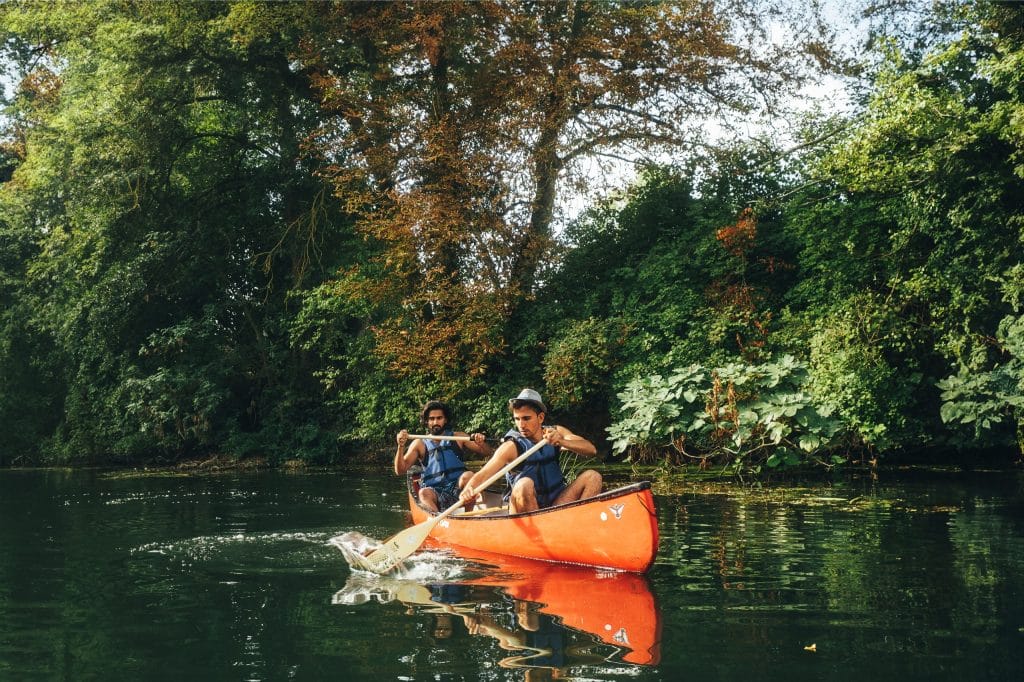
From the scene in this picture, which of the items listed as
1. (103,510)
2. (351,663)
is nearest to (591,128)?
(103,510)

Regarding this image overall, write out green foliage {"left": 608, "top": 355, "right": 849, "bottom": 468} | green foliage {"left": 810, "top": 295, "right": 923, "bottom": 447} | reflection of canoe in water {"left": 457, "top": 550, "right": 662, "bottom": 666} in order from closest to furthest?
1. reflection of canoe in water {"left": 457, "top": 550, "right": 662, "bottom": 666}
2. green foliage {"left": 608, "top": 355, "right": 849, "bottom": 468}
3. green foliage {"left": 810, "top": 295, "right": 923, "bottom": 447}

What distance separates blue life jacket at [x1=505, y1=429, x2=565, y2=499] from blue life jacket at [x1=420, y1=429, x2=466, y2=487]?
191cm

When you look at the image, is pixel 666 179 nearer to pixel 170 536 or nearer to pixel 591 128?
pixel 591 128

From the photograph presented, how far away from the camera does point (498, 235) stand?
59.5 feet

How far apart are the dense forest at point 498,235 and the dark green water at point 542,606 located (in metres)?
2.98

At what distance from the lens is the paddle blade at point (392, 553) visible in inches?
301

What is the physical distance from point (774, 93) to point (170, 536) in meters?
14.3

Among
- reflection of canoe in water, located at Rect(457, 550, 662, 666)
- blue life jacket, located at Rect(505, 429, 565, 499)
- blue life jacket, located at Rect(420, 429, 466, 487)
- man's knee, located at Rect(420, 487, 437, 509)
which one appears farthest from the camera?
blue life jacket, located at Rect(420, 429, 466, 487)

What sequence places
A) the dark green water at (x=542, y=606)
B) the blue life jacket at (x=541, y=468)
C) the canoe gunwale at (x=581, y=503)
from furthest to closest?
1. the blue life jacket at (x=541, y=468)
2. the canoe gunwale at (x=581, y=503)
3. the dark green water at (x=542, y=606)

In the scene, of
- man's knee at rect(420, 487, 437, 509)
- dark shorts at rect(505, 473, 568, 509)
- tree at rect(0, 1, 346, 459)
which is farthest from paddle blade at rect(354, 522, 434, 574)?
tree at rect(0, 1, 346, 459)

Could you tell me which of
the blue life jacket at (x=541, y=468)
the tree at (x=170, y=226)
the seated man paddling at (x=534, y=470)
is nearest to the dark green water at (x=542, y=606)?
the seated man paddling at (x=534, y=470)

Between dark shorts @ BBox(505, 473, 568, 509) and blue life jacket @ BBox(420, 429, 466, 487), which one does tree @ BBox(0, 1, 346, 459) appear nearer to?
blue life jacket @ BBox(420, 429, 466, 487)

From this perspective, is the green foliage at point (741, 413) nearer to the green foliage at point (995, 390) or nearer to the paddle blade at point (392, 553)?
the green foliage at point (995, 390)

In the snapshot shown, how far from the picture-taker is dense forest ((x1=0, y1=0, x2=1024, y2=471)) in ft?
41.2
